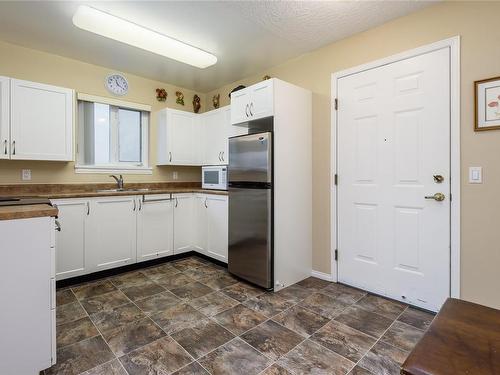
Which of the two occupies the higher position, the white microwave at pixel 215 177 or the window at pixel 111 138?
the window at pixel 111 138

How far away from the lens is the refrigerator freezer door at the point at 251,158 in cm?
265

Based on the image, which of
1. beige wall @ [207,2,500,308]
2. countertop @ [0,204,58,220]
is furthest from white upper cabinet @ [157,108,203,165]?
beige wall @ [207,2,500,308]

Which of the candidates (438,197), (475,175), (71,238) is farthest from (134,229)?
(475,175)

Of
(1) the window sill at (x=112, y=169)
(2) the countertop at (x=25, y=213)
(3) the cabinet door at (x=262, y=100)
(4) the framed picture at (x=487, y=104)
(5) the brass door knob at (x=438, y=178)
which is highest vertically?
(3) the cabinet door at (x=262, y=100)

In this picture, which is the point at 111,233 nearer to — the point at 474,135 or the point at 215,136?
the point at 215,136

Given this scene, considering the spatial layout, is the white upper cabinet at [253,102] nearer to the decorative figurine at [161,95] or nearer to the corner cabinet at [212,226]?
the corner cabinet at [212,226]

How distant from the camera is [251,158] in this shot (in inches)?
111

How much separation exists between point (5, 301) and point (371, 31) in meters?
3.38

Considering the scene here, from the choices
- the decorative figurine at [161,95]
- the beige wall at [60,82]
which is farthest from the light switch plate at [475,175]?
the decorative figurine at [161,95]

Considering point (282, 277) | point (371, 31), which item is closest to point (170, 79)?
point (371, 31)

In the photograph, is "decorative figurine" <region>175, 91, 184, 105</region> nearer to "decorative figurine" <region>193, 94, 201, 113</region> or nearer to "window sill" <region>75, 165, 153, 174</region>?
"decorative figurine" <region>193, 94, 201, 113</region>

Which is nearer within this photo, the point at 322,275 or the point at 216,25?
the point at 216,25

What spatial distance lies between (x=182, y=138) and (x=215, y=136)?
1.70 ft

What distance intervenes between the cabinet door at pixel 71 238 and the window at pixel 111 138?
772 millimetres
